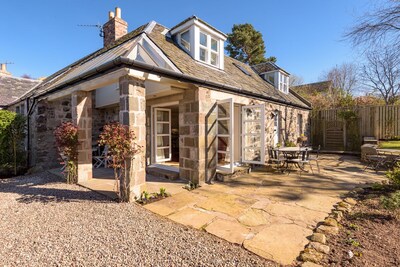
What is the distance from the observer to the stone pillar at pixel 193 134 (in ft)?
20.1

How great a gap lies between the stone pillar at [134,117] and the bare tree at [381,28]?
7.48 meters

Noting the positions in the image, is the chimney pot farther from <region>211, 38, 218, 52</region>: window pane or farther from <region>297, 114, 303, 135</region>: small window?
<region>297, 114, 303, 135</region>: small window

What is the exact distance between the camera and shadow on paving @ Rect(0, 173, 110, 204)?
16.1ft

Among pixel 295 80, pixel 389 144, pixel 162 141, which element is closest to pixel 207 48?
pixel 162 141

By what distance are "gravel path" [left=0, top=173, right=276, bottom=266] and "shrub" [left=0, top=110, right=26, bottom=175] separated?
4.53 m

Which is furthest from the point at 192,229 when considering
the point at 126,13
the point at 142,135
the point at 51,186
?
the point at 126,13

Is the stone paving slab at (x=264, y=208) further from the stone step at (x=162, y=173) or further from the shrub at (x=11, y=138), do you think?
the shrub at (x=11, y=138)

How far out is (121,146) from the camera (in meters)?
4.31

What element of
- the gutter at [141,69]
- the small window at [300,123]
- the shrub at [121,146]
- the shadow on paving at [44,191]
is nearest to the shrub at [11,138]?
the shadow on paving at [44,191]

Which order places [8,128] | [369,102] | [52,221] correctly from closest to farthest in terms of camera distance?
[52,221] → [8,128] → [369,102]

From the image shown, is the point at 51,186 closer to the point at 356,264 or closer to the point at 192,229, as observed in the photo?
the point at 192,229

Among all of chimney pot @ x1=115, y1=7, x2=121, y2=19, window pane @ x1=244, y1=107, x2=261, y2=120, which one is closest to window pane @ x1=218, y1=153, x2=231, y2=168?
window pane @ x1=244, y1=107, x2=261, y2=120

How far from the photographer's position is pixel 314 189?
223 inches

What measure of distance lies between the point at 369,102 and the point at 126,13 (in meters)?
20.3
